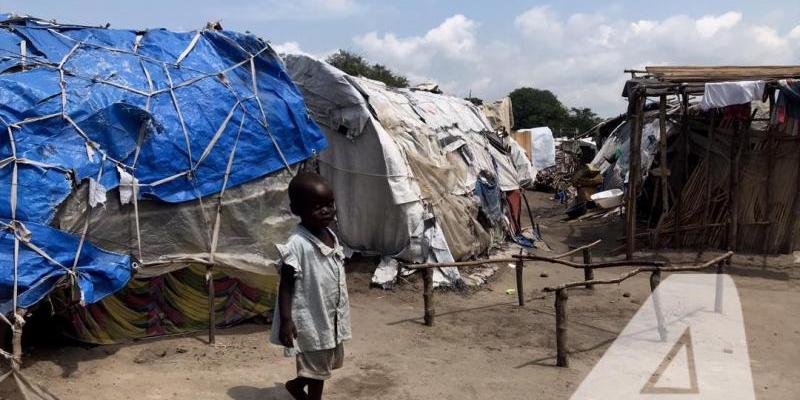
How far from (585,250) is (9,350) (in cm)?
587

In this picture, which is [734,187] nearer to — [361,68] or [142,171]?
[142,171]

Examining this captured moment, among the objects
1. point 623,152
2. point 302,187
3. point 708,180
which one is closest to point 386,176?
point 302,187

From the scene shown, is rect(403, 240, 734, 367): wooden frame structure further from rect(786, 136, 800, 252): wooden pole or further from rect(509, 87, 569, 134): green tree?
rect(509, 87, 569, 134): green tree

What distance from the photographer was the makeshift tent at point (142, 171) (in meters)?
4.50

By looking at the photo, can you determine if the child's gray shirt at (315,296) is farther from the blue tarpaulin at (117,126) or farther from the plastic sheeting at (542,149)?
the plastic sheeting at (542,149)

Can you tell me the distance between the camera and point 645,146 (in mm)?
12570

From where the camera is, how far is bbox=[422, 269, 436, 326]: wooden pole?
615 cm

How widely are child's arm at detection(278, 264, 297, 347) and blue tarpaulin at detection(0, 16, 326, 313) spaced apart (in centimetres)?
185

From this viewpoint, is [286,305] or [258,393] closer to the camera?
[286,305]

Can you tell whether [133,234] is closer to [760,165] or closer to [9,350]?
[9,350]

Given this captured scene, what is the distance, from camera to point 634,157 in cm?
944

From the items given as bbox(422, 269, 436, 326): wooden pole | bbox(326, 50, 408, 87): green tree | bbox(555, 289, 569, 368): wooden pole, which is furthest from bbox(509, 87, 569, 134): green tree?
bbox(555, 289, 569, 368): wooden pole

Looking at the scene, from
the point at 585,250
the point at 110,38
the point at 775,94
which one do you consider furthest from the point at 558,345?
the point at 775,94

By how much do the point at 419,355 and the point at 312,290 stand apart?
2.09 m
